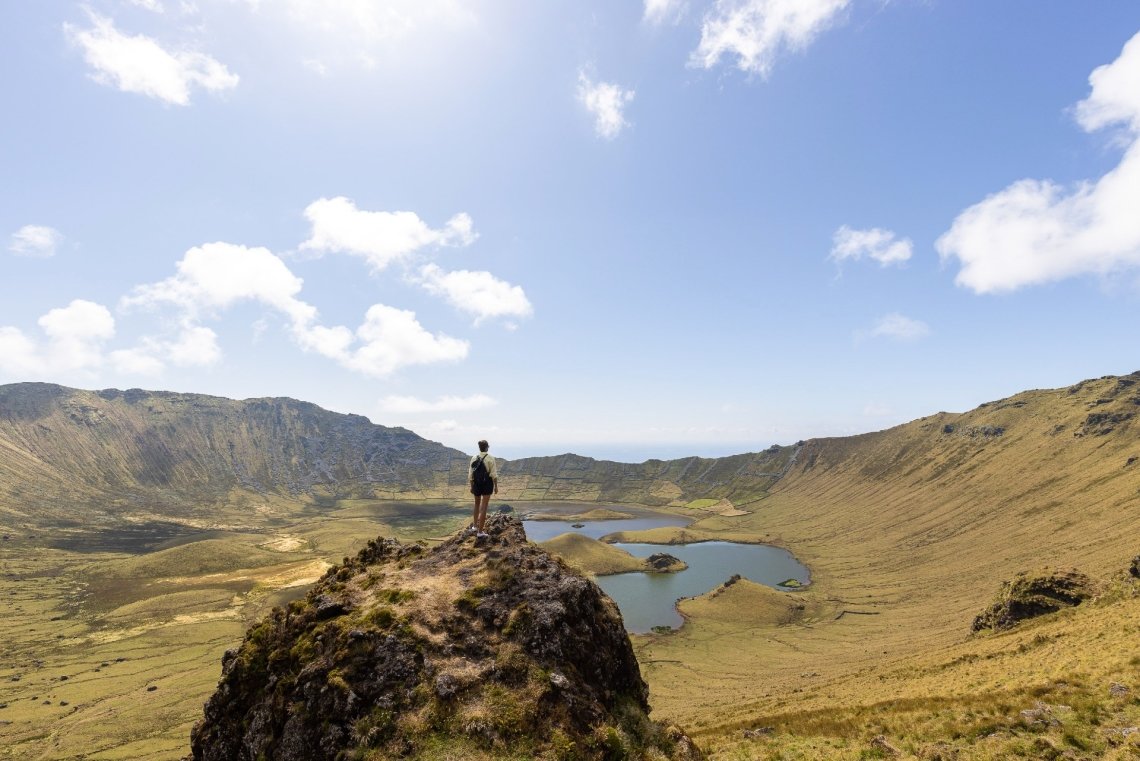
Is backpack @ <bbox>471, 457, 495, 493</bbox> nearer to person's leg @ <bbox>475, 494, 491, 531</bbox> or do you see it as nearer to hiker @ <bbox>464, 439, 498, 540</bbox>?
hiker @ <bbox>464, 439, 498, 540</bbox>

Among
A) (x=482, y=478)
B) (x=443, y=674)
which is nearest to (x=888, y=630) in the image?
(x=482, y=478)

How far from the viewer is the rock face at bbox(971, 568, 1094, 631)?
78.1 meters

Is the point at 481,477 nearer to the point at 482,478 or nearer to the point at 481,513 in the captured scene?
the point at 482,478

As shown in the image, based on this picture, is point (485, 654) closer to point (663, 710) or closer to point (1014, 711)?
point (1014, 711)

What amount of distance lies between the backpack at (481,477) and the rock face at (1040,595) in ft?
315

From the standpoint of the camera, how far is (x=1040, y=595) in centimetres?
7938

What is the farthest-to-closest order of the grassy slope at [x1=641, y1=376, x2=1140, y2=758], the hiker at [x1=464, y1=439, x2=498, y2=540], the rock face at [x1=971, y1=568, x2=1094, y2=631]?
the rock face at [x1=971, y1=568, x2=1094, y2=631], the grassy slope at [x1=641, y1=376, x2=1140, y2=758], the hiker at [x1=464, y1=439, x2=498, y2=540]

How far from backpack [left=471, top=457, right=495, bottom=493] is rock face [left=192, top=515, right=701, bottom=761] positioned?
413 cm

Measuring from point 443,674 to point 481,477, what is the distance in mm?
11925

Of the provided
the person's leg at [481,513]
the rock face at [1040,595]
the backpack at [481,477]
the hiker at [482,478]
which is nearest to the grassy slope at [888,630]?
the rock face at [1040,595]

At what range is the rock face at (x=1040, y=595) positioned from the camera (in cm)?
7812

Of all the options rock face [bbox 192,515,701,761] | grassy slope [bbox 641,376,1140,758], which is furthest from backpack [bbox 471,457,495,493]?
grassy slope [bbox 641,376,1140,758]

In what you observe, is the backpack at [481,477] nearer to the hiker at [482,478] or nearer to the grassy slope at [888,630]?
the hiker at [482,478]

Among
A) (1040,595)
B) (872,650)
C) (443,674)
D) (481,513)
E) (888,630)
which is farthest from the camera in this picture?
(888,630)
